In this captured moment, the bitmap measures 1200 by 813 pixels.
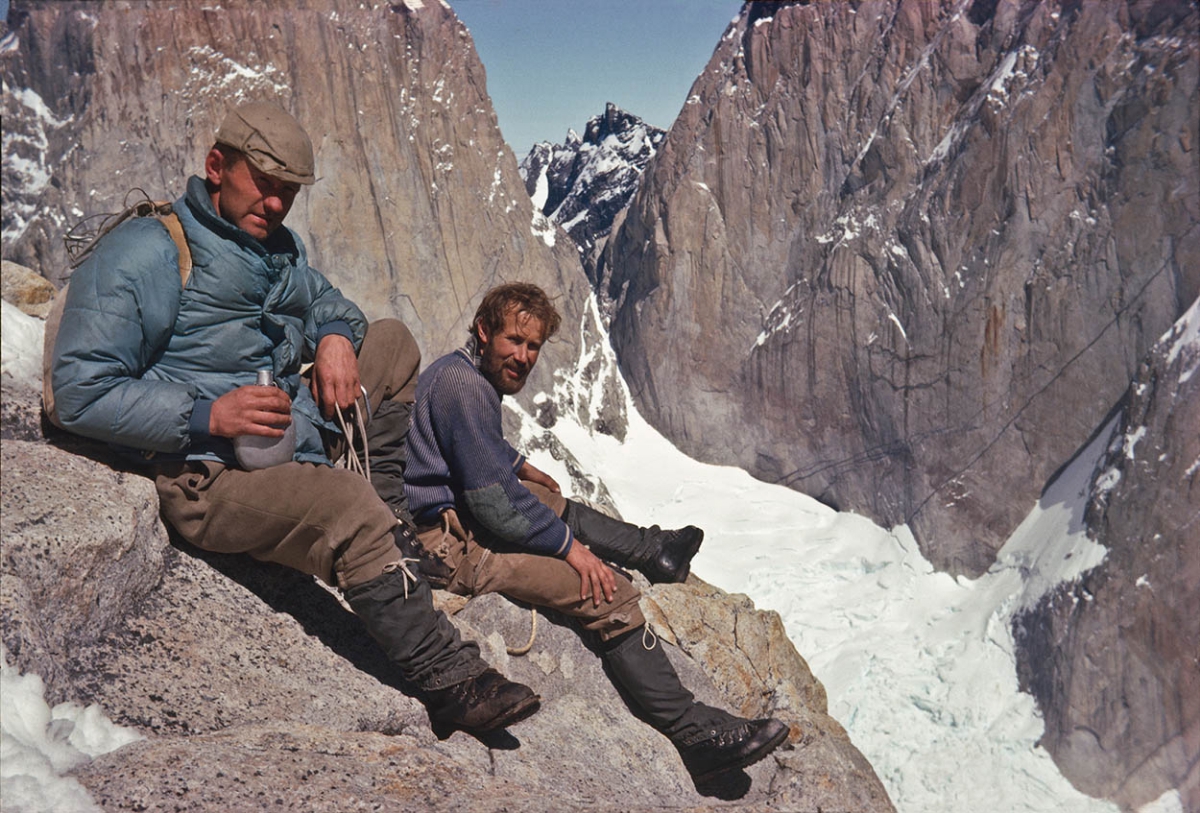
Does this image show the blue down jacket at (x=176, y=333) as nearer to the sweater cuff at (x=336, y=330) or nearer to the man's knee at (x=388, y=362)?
the sweater cuff at (x=336, y=330)

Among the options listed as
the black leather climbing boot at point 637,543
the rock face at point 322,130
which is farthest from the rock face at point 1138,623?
the rock face at point 322,130

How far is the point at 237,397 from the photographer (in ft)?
8.42

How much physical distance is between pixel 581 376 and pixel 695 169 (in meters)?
10.8

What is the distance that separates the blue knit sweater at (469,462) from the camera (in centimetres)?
312

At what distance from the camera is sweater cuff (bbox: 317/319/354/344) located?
10.5ft

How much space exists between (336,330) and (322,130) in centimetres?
2996

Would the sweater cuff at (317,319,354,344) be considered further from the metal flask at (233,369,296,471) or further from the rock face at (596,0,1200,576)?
the rock face at (596,0,1200,576)

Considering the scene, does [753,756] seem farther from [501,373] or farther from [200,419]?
[200,419]

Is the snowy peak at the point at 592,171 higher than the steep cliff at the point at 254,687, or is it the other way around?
the snowy peak at the point at 592,171

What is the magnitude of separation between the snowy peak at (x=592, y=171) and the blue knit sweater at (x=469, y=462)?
157 ft

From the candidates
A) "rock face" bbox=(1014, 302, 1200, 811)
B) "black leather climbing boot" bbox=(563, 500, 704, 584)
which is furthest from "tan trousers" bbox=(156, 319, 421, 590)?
"rock face" bbox=(1014, 302, 1200, 811)

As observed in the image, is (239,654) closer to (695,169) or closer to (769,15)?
(695,169)

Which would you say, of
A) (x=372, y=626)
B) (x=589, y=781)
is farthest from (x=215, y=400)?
(x=589, y=781)

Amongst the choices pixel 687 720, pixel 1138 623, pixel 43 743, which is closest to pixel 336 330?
pixel 43 743
